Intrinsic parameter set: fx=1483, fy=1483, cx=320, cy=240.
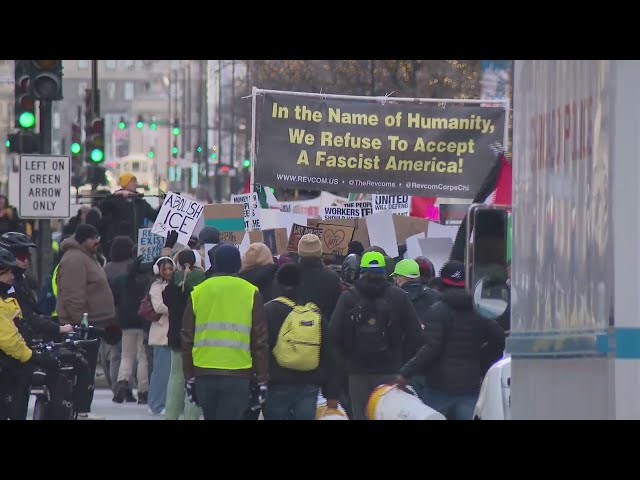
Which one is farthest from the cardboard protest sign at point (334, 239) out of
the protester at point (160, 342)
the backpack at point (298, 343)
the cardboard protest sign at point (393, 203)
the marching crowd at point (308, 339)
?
the backpack at point (298, 343)

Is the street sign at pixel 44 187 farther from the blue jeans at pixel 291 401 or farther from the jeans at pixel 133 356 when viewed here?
the blue jeans at pixel 291 401

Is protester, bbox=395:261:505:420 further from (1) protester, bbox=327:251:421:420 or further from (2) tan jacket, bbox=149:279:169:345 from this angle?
(2) tan jacket, bbox=149:279:169:345

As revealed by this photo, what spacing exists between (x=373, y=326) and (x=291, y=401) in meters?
0.79

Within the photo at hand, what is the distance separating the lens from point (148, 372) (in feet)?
53.6

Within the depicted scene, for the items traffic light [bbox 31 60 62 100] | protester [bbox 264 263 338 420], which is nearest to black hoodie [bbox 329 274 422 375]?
protester [bbox 264 263 338 420]

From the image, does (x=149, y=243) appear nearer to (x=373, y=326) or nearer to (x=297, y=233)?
(x=297, y=233)

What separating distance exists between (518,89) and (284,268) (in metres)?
4.71

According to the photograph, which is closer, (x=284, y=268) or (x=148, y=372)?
(x=284, y=268)

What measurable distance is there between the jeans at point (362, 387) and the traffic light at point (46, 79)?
691cm

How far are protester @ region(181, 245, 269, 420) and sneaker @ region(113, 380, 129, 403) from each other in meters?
6.11

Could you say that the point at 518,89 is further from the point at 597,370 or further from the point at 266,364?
the point at 266,364

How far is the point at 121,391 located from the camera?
52.5 feet

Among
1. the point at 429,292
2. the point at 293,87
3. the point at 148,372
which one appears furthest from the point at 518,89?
the point at 293,87

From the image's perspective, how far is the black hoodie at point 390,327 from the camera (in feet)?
34.4
